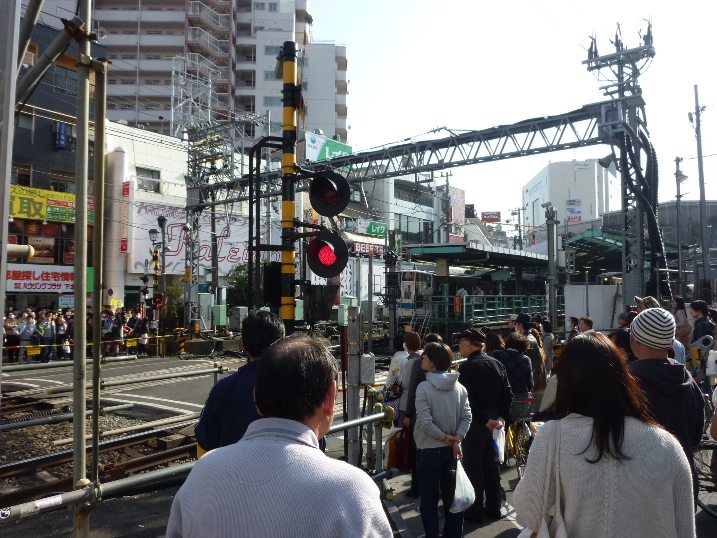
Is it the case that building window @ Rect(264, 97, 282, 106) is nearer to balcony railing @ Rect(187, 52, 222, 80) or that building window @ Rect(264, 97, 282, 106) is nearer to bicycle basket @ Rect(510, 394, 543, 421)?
balcony railing @ Rect(187, 52, 222, 80)

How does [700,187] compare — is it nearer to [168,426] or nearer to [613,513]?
[168,426]

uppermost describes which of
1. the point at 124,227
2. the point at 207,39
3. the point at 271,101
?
the point at 207,39

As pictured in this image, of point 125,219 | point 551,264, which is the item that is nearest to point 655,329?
point 551,264

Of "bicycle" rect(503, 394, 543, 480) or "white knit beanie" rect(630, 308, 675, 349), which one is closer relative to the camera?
"white knit beanie" rect(630, 308, 675, 349)

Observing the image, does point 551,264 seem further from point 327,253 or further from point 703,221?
point 703,221

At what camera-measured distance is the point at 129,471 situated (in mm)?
7676

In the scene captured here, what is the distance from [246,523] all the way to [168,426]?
890cm

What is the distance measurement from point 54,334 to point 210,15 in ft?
152

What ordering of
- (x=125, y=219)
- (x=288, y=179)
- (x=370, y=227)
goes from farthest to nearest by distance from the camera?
1. (x=370, y=227)
2. (x=125, y=219)
3. (x=288, y=179)

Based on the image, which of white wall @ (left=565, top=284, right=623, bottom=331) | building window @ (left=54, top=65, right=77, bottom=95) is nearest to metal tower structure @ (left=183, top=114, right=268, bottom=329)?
building window @ (left=54, top=65, right=77, bottom=95)

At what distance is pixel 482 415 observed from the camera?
5.52 meters

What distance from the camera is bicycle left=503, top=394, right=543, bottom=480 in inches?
263

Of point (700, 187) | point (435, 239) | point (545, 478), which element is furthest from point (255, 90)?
point (545, 478)

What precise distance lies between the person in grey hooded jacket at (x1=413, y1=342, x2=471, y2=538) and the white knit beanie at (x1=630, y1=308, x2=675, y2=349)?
1.81 m
